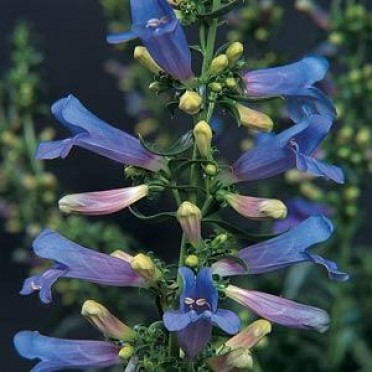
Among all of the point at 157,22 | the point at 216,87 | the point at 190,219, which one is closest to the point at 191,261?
the point at 190,219

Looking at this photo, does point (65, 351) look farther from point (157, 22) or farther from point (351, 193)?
point (351, 193)

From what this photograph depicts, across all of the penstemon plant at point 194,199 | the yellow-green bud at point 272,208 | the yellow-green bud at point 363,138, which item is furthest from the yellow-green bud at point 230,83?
the yellow-green bud at point 363,138

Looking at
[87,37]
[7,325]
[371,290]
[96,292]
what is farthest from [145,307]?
[87,37]

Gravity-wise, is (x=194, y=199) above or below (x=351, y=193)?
above

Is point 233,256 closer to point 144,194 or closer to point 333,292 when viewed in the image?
point 144,194

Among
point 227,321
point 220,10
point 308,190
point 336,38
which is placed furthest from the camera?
point 308,190

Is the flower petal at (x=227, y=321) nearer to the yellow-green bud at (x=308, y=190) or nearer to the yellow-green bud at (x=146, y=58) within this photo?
the yellow-green bud at (x=146, y=58)
